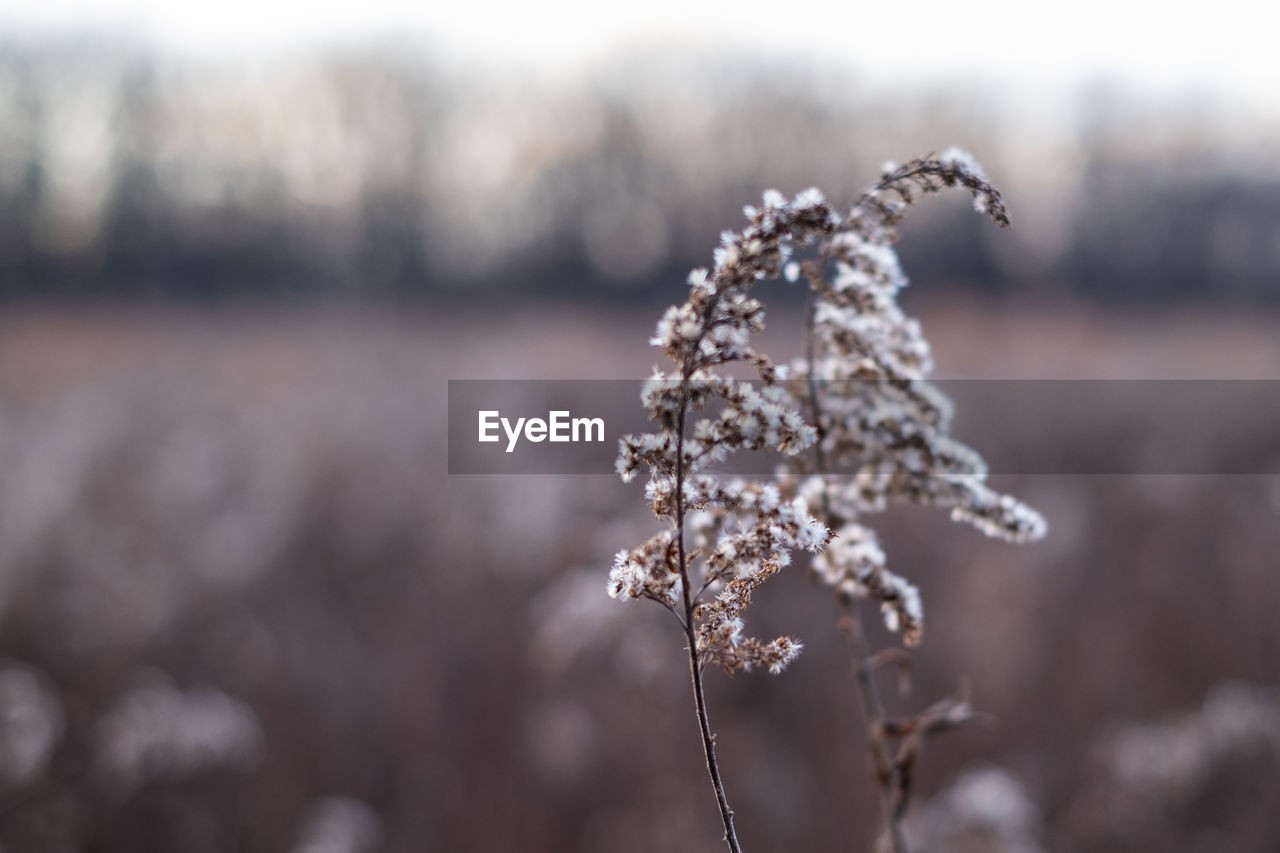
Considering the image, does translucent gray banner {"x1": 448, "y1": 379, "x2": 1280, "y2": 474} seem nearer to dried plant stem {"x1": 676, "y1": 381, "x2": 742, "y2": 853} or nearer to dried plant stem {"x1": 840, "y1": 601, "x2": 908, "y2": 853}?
dried plant stem {"x1": 840, "y1": 601, "x2": 908, "y2": 853}

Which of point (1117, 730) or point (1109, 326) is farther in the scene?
point (1109, 326)

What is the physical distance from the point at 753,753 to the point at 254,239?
111 ft

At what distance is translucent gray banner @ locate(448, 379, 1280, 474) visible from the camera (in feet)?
33.1

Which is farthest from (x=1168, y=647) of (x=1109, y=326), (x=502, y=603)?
(x=1109, y=326)

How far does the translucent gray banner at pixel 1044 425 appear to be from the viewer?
1008 centimetres

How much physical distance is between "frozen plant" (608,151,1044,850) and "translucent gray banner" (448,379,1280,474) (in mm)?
6428

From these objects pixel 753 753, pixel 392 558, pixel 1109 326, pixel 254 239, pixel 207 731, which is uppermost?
pixel 254 239

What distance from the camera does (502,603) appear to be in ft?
25.8

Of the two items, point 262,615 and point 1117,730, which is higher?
point 262,615

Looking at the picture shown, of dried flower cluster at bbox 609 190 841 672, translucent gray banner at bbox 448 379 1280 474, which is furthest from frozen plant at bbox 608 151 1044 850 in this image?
translucent gray banner at bbox 448 379 1280 474

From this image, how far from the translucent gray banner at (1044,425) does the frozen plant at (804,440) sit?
6.43 metres

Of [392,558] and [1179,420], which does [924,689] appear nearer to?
[392,558]

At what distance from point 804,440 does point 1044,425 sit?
11827 millimetres

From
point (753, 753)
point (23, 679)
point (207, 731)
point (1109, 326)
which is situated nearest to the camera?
point (207, 731)
